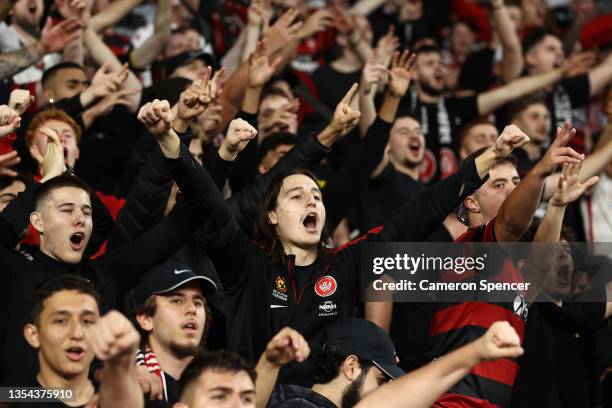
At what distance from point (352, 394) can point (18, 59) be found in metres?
3.44

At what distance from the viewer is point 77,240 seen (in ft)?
19.7

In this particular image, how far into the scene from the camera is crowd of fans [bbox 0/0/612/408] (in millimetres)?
5059

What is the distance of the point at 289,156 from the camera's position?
7078 millimetres

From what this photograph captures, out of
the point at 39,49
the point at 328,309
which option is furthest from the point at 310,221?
the point at 39,49

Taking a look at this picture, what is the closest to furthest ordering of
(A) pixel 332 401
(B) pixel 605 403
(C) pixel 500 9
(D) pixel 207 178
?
(A) pixel 332 401 → (D) pixel 207 178 → (B) pixel 605 403 → (C) pixel 500 9

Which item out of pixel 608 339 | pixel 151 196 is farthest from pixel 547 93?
pixel 151 196

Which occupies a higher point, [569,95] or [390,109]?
[569,95]

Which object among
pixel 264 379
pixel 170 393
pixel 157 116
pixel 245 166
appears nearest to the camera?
pixel 264 379

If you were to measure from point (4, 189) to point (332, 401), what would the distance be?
7.46 ft

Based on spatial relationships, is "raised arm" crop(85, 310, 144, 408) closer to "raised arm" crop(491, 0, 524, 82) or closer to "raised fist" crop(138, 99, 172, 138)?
"raised fist" crop(138, 99, 172, 138)

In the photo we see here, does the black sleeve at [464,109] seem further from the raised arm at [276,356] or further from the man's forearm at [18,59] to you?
the raised arm at [276,356]

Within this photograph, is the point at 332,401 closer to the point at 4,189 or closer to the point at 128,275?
the point at 128,275

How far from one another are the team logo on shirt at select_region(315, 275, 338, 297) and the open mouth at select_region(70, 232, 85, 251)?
3.76 feet

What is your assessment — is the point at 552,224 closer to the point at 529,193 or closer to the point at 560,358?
the point at 529,193
